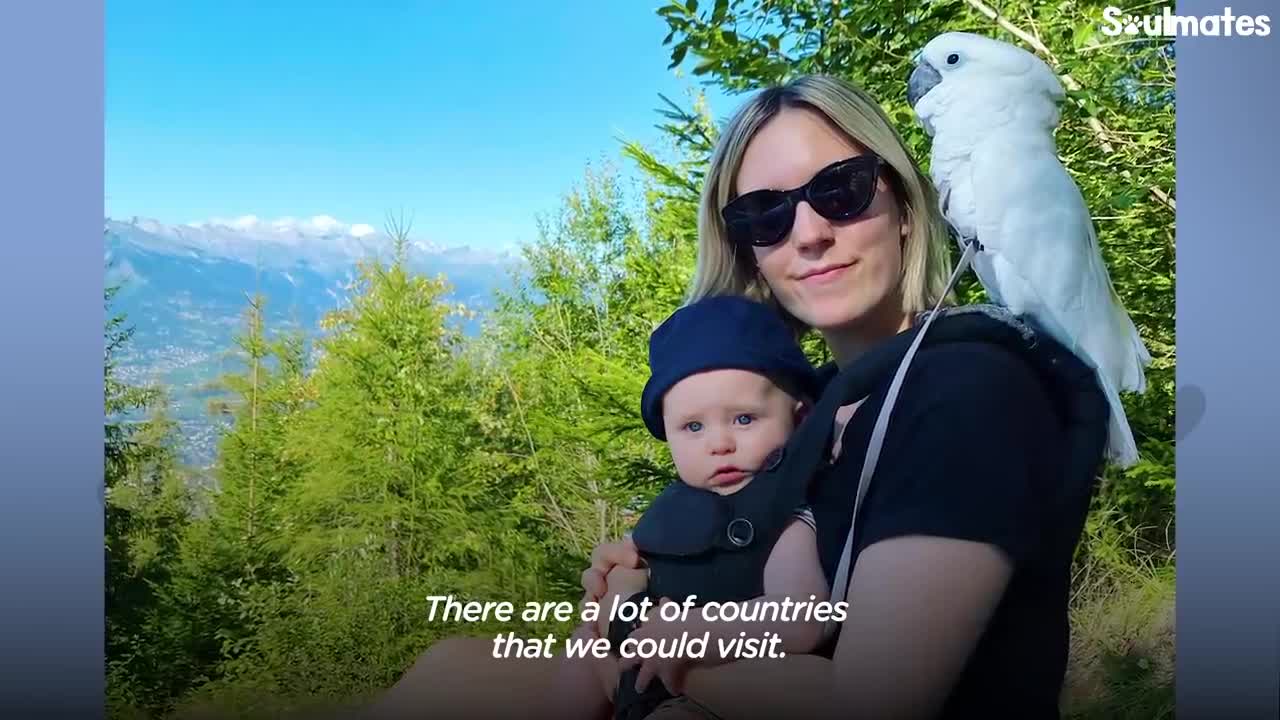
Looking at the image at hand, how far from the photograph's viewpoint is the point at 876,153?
201cm

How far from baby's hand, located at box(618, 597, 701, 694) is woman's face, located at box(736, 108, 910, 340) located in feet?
1.98

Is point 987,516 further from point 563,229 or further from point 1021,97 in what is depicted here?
point 563,229

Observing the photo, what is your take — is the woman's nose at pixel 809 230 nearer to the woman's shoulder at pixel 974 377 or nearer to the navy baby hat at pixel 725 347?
the navy baby hat at pixel 725 347

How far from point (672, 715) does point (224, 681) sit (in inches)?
55.4

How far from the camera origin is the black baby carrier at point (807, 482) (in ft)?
5.66

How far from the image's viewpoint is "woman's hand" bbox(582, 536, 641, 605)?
84.5 inches

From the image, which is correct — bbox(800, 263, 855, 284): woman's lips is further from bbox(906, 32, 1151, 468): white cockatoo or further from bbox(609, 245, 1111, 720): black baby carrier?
bbox(906, 32, 1151, 468): white cockatoo

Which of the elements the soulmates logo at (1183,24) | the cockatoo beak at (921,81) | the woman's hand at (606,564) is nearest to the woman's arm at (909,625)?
the woman's hand at (606,564)

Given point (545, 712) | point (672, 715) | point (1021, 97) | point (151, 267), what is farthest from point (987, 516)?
point (151, 267)

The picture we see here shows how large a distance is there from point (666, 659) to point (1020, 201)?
111 cm

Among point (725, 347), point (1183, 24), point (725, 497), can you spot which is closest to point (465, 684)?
point (725, 497)

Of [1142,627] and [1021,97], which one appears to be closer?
[1021,97]

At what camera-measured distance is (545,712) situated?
2.39 meters

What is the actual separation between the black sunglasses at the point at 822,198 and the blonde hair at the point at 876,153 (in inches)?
1.6
